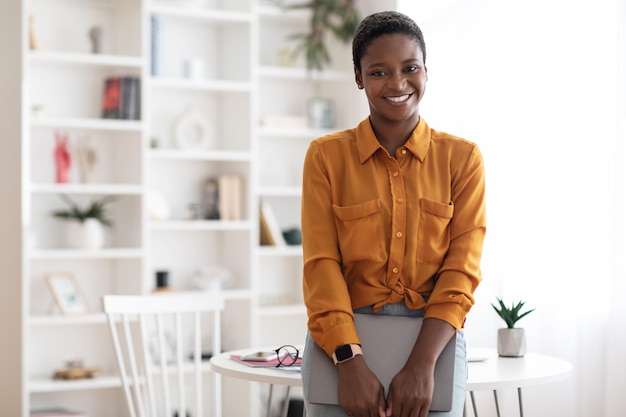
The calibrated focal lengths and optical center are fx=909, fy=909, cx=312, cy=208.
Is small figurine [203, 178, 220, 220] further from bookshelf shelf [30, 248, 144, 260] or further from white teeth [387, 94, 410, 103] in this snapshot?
white teeth [387, 94, 410, 103]

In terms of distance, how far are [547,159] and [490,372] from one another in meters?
1.44

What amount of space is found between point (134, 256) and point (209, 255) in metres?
0.56

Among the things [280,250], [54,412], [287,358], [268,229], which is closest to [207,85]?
[268,229]

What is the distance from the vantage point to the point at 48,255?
159 inches

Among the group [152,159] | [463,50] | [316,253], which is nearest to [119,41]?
[152,159]

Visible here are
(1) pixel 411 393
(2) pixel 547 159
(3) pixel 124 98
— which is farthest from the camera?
(3) pixel 124 98

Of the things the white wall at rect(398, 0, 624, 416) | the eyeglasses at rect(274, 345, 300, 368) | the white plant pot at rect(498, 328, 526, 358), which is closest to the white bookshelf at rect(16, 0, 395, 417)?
the white wall at rect(398, 0, 624, 416)

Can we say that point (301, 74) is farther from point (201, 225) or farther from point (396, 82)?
point (396, 82)

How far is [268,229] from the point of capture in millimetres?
4551

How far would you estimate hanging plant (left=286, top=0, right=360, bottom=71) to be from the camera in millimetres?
4602

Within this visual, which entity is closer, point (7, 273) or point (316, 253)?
point (316, 253)

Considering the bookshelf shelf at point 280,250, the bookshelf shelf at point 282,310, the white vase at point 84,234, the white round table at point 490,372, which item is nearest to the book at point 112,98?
the white vase at point 84,234

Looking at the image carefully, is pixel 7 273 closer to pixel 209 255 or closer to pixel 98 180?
pixel 98 180

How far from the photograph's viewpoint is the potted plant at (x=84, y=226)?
4.16 metres
